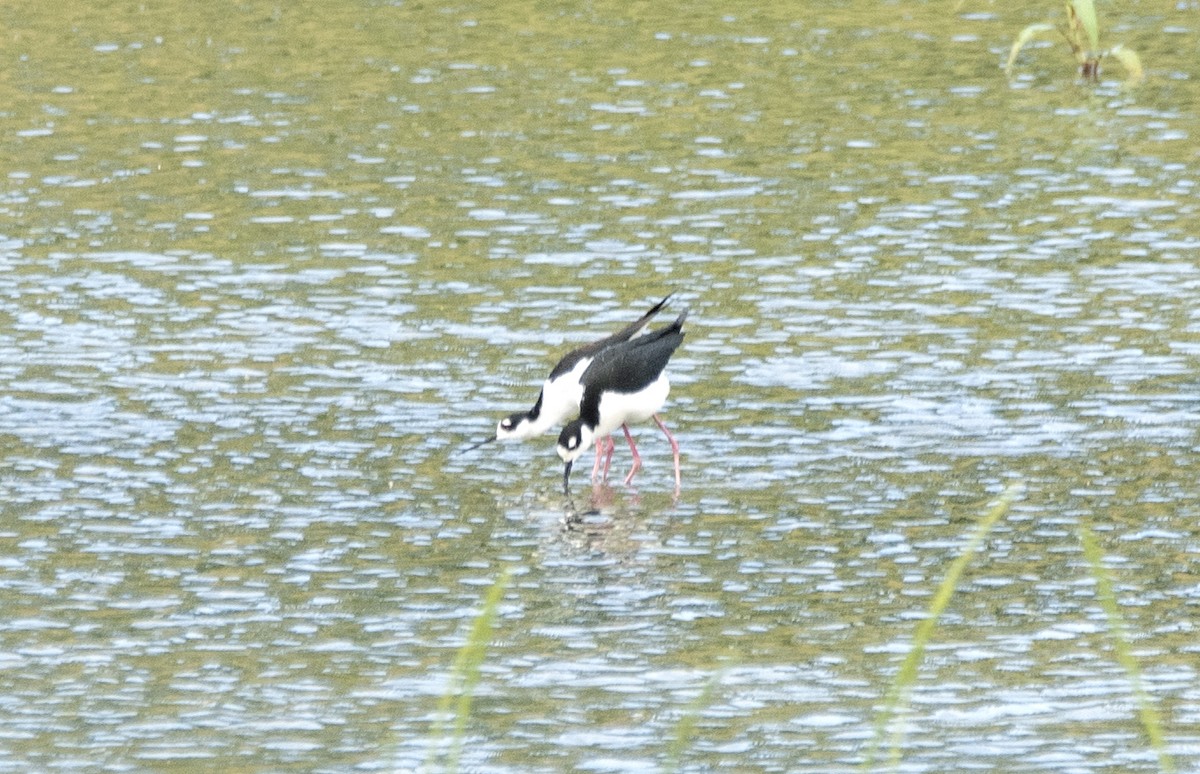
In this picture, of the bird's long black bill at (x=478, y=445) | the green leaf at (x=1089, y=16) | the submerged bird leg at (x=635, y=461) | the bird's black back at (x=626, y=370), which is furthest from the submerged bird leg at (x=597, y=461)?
the green leaf at (x=1089, y=16)

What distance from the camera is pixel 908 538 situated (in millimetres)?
13414

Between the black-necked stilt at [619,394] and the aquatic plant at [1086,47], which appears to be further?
the aquatic plant at [1086,47]

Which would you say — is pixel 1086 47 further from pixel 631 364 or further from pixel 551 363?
pixel 631 364

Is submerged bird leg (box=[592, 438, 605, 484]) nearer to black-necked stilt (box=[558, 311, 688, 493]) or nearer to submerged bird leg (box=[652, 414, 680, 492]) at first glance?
black-necked stilt (box=[558, 311, 688, 493])

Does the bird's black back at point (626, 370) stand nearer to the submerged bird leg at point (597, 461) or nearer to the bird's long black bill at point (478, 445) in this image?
the submerged bird leg at point (597, 461)

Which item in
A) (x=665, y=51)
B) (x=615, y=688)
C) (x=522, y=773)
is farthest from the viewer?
(x=665, y=51)

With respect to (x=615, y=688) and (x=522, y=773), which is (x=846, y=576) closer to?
(x=615, y=688)

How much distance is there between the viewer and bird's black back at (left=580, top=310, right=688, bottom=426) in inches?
582

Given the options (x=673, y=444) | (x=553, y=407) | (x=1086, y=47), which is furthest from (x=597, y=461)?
(x=1086, y=47)

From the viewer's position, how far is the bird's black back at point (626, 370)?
14.8 metres

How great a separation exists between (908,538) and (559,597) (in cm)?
204

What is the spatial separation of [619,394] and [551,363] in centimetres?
263

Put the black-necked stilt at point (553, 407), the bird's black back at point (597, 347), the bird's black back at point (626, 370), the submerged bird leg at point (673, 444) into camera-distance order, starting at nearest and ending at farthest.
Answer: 1. the submerged bird leg at point (673, 444)
2. the bird's black back at point (626, 370)
3. the black-necked stilt at point (553, 407)
4. the bird's black back at point (597, 347)

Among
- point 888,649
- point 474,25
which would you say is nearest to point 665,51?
point 474,25
